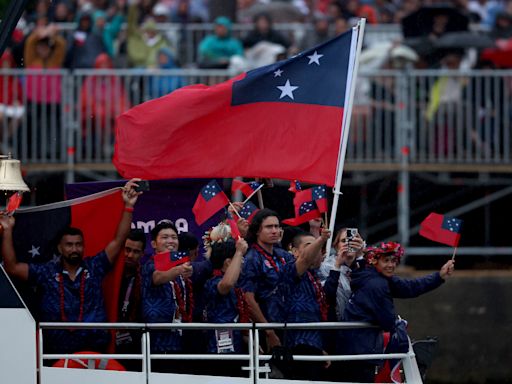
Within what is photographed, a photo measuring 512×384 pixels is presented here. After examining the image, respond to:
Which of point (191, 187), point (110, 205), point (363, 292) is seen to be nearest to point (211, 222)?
point (191, 187)

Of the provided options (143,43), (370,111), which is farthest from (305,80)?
(143,43)

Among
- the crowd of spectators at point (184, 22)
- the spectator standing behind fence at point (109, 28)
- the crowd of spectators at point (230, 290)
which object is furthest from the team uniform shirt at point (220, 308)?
the spectator standing behind fence at point (109, 28)

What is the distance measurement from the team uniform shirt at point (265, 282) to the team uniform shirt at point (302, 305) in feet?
0.35

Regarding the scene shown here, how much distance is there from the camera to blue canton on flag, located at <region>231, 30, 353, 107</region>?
1394cm

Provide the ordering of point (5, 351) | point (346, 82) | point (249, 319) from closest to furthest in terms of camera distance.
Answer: point (5, 351) → point (249, 319) → point (346, 82)

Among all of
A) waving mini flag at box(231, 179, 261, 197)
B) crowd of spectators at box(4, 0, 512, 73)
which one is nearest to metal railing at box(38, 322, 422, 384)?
waving mini flag at box(231, 179, 261, 197)

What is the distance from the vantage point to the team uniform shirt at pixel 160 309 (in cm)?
1267

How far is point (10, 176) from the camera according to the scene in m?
12.5

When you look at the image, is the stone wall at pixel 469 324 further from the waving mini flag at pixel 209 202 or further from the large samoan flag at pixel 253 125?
the waving mini flag at pixel 209 202

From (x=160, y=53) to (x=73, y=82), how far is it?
1.39 m

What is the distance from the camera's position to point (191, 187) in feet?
46.6

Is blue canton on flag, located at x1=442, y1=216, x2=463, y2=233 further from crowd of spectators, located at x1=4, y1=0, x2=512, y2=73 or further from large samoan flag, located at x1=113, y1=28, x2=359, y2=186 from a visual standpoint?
crowd of spectators, located at x1=4, y1=0, x2=512, y2=73

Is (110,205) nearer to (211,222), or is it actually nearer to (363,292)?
(211,222)

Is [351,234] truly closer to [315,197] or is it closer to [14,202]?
[315,197]
